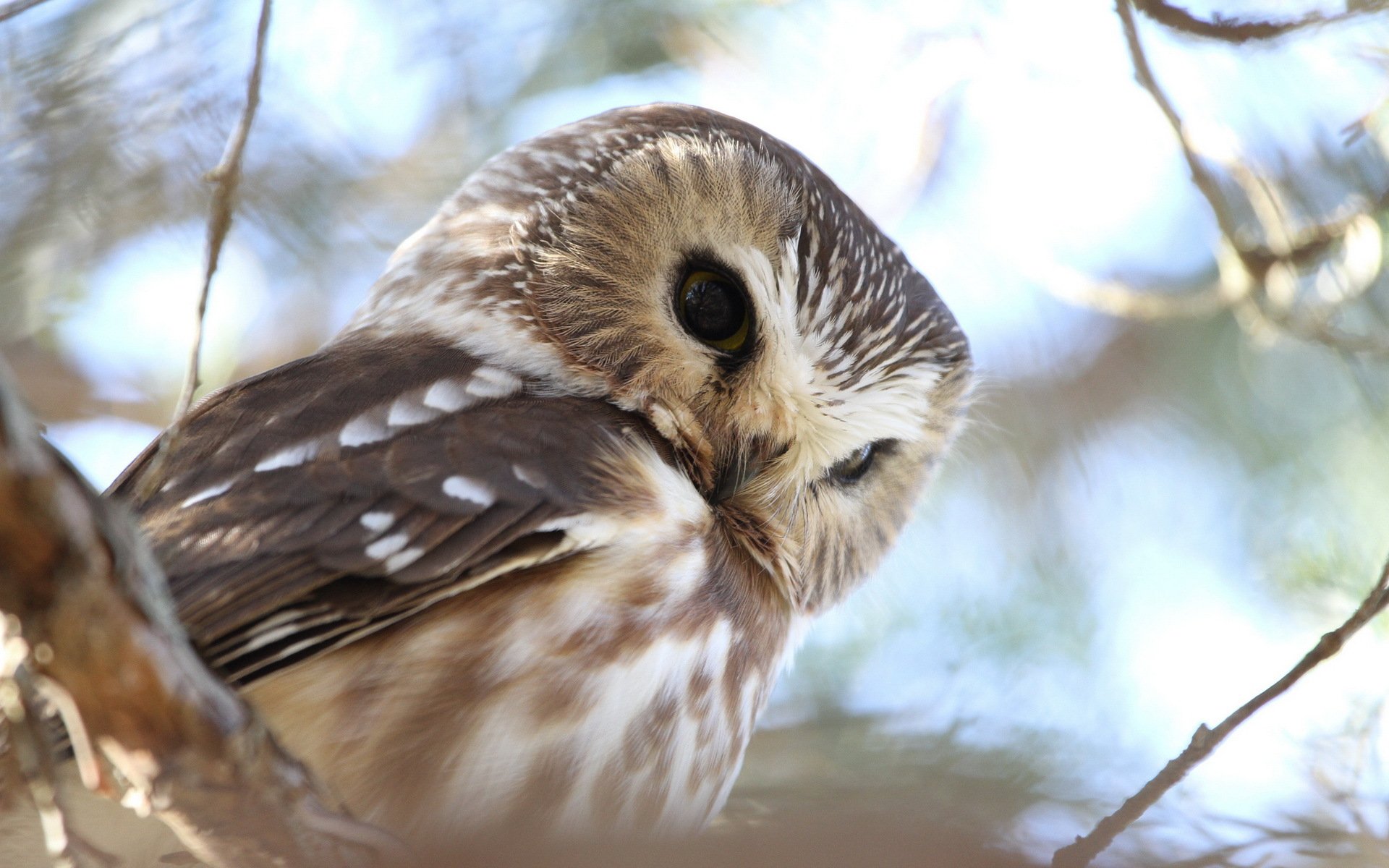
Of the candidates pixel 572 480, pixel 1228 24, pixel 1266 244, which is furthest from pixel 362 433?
Answer: pixel 1266 244

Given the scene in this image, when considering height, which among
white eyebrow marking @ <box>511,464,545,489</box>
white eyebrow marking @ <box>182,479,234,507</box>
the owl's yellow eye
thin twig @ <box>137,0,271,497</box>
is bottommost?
→ white eyebrow marking @ <box>182,479,234,507</box>

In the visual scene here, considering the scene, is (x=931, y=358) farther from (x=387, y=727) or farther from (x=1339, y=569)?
(x=387, y=727)

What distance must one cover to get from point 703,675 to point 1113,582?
6.14 feet

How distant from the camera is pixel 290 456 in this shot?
1873 mm

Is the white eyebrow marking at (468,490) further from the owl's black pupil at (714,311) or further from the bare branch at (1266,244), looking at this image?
the bare branch at (1266,244)

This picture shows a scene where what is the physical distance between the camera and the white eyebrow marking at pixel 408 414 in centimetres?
193

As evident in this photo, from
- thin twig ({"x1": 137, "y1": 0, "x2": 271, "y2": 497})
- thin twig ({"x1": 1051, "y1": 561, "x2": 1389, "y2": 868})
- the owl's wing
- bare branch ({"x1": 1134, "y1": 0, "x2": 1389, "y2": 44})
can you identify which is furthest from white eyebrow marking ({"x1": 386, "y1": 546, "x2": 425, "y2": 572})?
bare branch ({"x1": 1134, "y1": 0, "x2": 1389, "y2": 44})

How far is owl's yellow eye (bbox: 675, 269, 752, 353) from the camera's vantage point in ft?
7.18

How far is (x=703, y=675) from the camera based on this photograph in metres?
1.97

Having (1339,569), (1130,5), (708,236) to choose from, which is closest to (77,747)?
(708,236)

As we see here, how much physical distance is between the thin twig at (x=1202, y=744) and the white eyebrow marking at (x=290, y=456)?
1.26 metres

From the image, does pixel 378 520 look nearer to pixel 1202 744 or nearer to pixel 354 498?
pixel 354 498

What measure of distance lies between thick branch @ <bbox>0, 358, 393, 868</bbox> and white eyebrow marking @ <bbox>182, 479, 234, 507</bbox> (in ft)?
2.38

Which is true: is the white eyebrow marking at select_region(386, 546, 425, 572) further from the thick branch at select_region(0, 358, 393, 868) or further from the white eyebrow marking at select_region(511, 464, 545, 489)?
the thick branch at select_region(0, 358, 393, 868)
